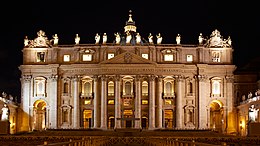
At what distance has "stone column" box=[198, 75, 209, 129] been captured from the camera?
10356 centimetres

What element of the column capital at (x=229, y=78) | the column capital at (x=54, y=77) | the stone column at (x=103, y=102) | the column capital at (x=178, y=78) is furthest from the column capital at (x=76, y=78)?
the column capital at (x=229, y=78)

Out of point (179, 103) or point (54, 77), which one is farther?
point (54, 77)

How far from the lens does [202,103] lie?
4107 inches

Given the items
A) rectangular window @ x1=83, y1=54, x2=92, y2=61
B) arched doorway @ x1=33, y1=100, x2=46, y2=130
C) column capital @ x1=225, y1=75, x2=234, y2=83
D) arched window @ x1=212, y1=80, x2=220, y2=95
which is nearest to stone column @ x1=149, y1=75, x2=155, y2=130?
arched window @ x1=212, y1=80, x2=220, y2=95

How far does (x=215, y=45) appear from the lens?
108 metres

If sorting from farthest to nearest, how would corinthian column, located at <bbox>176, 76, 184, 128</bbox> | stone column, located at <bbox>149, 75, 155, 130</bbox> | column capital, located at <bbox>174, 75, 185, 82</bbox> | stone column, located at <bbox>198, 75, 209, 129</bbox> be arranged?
column capital, located at <bbox>174, 75, 185, 82</bbox> < stone column, located at <bbox>198, 75, 209, 129</bbox> < corinthian column, located at <bbox>176, 76, 184, 128</bbox> < stone column, located at <bbox>149, 75, 155, 130</bbox>

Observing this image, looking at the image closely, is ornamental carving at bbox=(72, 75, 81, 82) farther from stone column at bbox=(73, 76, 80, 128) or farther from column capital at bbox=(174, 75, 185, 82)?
column capital at bbox=(174, 75, 185, 82)

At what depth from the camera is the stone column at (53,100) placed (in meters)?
104

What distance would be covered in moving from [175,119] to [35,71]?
30.7m

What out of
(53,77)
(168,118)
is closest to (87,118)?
A: (53,77)

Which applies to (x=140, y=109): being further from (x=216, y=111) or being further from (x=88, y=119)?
(x=216, y=111)

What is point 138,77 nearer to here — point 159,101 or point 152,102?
point 152,102

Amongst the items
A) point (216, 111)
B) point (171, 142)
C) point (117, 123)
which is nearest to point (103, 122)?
point (117, 123)

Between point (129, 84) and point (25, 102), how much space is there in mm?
21715
